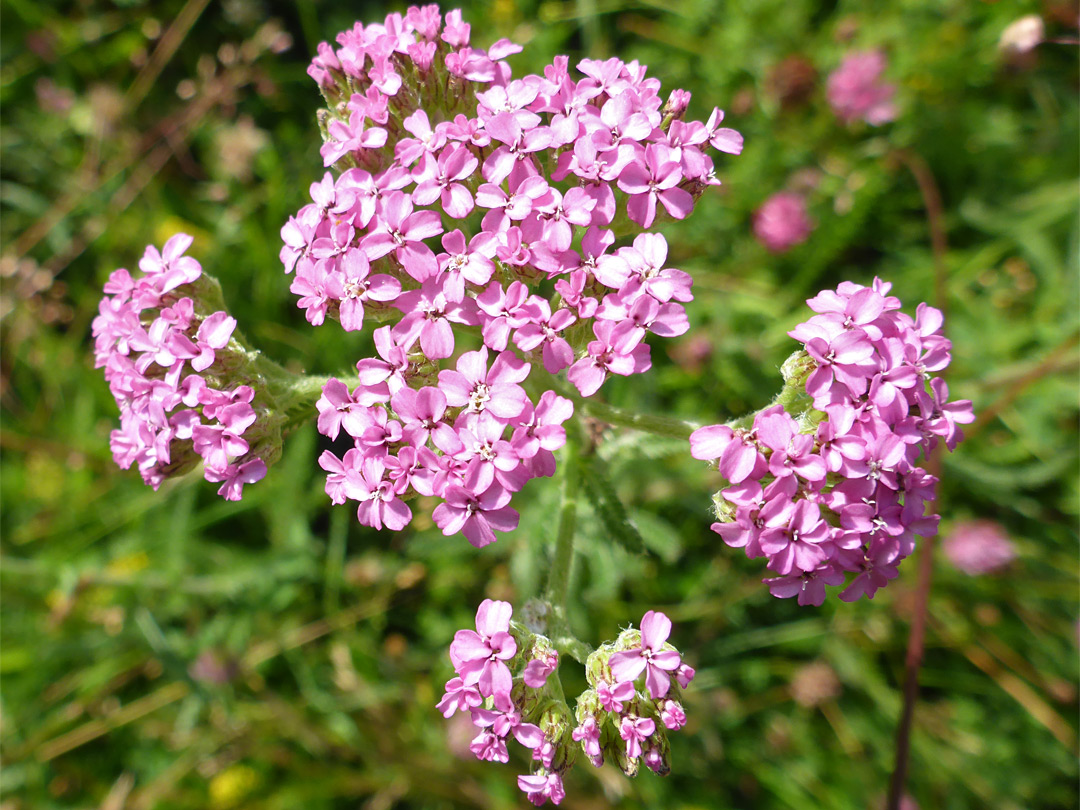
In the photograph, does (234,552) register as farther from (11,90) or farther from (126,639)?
(11,90)

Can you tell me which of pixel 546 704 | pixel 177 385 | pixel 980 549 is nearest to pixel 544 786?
pixel 546 704

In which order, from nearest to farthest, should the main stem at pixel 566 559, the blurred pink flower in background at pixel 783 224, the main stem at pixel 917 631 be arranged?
the main stem at pixel 566 559
the main stem at pixel 917 631
the blurred pink flower in background at pixel 783 224

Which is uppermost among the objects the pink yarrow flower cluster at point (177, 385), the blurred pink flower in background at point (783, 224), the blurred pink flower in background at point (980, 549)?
the pink yarrow flower cluster at point (177, 385)

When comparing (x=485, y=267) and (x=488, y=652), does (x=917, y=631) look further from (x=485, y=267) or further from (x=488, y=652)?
(x=485, y=267)

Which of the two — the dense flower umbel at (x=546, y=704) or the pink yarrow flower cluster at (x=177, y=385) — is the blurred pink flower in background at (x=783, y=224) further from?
the pink yarrow flower cluster at (x=177, y=385)

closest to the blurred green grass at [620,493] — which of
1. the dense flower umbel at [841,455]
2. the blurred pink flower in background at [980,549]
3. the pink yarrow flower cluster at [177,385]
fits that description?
the blurred pink flower in background at [980,549]

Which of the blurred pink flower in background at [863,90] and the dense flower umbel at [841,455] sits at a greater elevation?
the blurred pink flower in background at [863,90]

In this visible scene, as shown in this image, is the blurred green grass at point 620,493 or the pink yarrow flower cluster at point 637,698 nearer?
the pink yarrow flower cluster at point 637,698
